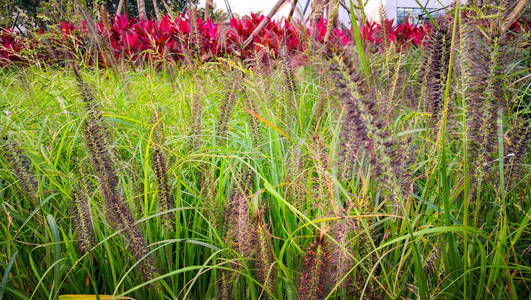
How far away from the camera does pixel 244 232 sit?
0.92 m

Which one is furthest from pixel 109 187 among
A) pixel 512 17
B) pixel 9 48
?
pixel 9 48

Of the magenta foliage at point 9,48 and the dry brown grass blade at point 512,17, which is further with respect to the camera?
the magenta foliage at point 9,48

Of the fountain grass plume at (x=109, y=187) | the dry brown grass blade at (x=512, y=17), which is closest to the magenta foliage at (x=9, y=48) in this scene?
the fountain grass plume at (x=109, y=187)

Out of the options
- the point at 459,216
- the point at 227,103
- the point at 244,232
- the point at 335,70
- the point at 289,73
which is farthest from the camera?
the point at 289,73

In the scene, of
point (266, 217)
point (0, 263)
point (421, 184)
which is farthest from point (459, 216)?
point (0, 263)

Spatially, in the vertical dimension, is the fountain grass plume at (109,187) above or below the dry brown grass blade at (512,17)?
below

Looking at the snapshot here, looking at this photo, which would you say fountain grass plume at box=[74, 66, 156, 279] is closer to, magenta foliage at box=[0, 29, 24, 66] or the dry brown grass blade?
the dry brown grass blade

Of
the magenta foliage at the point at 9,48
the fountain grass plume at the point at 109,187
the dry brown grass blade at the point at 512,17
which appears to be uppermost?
the magenta foliage at the point at 9,48

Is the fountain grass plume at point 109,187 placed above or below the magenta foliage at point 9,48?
below

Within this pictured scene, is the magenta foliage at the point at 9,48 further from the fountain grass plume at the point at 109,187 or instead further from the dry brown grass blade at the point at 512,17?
the dry brown grass blade at the point at 512,17

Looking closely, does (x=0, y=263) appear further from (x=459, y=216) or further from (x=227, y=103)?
(x=459, y=216)

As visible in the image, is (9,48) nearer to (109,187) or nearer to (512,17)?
(109,187)

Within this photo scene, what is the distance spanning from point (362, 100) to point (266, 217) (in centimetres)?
88

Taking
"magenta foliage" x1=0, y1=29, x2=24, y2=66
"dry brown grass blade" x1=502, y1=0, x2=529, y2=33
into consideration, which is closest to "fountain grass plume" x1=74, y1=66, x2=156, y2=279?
"dry brown grass blade" x1=502, y1=0, x2=529, y2=33
